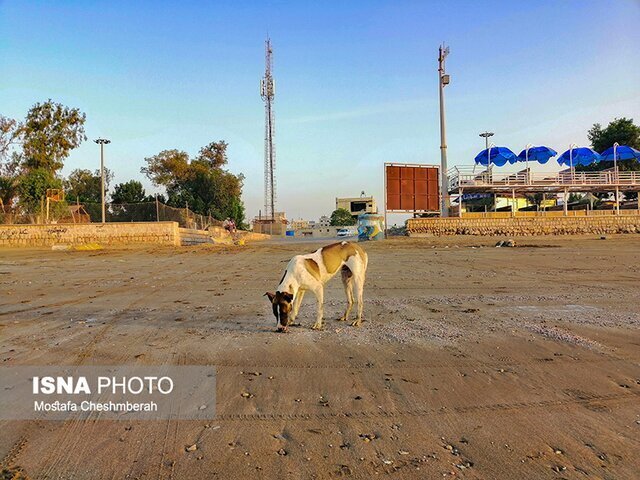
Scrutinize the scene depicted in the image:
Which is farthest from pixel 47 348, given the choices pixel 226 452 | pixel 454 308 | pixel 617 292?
pixel 617 292

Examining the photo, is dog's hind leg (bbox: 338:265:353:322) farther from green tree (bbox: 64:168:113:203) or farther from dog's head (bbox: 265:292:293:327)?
green tree (bbox: 64:168:113:203)

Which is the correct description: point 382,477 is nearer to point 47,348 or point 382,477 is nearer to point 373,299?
point 47,348

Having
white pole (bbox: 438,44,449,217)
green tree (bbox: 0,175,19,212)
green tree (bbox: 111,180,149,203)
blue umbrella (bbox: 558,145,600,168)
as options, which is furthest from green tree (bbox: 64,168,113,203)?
blue umbrella (bbox: 558,145,600,168)

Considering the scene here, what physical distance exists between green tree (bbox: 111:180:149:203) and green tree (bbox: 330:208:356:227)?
2781 inches

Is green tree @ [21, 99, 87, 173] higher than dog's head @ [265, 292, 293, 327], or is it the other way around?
green tree @ [21, 99, 87, 173]

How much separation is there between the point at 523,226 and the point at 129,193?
49.4 meters

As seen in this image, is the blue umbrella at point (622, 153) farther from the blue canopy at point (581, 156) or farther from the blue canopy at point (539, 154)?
the blue canopy at point (539, 154)

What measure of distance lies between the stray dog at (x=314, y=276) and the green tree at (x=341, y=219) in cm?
11782

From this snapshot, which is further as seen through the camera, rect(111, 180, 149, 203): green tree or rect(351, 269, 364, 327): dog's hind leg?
rect(111, 180, 149, 203): green tree

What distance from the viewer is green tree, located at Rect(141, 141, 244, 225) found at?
6153cm

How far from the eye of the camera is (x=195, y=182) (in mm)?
62594

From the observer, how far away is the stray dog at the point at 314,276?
22.2 ft

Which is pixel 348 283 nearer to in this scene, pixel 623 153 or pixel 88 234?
pixel 88 234

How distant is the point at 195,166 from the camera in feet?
207
